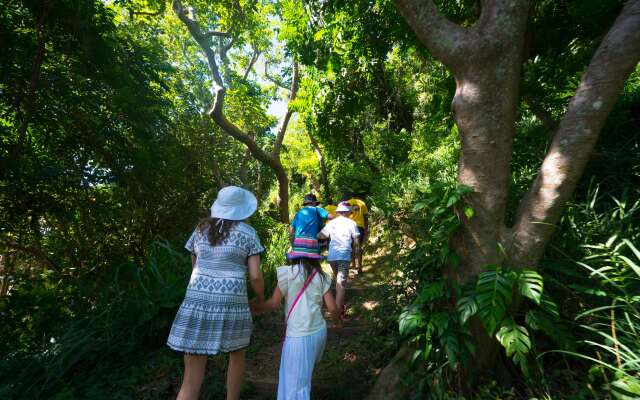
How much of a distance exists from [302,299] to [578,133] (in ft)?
6.39

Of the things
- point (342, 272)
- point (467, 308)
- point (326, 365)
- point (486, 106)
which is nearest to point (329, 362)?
point (326, 365)

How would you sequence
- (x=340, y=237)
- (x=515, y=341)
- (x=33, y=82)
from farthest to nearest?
(x=340, y=237)
(x=33, y=82)
(x=515, y=341)

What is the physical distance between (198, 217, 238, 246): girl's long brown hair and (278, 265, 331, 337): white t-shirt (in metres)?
0.46

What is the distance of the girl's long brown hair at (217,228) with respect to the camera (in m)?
2.29

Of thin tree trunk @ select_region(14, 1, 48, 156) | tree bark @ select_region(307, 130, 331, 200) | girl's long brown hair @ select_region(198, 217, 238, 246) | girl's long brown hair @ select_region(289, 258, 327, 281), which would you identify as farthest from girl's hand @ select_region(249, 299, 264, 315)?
tree bark @ select_region(307, 130, 331, 200)

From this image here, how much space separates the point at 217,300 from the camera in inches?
88.0

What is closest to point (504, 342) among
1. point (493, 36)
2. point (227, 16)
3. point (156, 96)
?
point (493, 36)

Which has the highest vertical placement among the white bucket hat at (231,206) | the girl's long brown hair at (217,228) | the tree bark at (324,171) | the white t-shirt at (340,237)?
the tree bark at (324,171)

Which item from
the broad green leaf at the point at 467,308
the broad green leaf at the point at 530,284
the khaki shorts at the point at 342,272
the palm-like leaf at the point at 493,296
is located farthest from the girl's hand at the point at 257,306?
the khaki shorts at the point at 342,272

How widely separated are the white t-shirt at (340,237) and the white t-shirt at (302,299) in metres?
2.14

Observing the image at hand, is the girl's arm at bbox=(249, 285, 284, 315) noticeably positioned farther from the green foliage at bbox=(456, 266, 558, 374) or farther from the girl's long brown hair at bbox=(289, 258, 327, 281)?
the green foliage at bbox=(456, 266, 558, 374)

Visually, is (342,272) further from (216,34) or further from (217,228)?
(216,34)

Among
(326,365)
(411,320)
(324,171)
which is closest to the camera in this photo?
(411,320)

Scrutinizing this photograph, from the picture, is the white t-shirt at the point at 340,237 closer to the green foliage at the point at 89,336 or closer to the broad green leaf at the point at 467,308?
the green foliage at the point at 89,336
